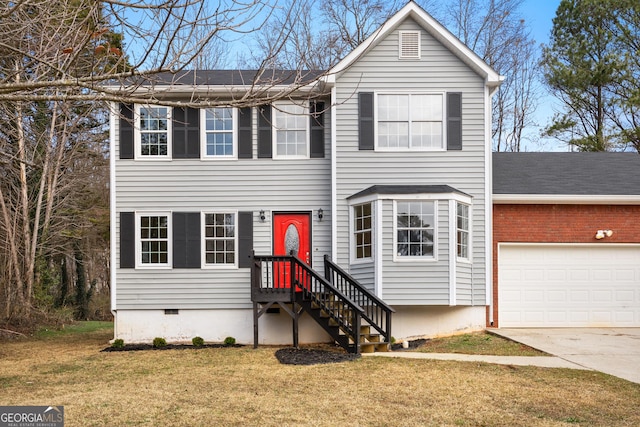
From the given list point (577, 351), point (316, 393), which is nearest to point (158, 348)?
point (316, 393)

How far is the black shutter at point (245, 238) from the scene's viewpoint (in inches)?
647

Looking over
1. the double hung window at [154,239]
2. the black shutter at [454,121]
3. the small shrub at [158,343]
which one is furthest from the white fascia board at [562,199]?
the small shrub at [158,343]

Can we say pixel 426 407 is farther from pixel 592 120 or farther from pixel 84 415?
pixel 592 120

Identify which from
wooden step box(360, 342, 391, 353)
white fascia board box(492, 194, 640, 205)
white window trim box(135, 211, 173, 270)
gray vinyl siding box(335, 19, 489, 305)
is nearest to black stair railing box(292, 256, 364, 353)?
wooden step box(360, 342, 391, 353)

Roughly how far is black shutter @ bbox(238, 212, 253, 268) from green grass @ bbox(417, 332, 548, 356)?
4.33m

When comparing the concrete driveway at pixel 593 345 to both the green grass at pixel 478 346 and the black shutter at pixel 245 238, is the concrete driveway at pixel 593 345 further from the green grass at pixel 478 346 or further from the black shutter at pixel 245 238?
the black shutter at pixel 245 238

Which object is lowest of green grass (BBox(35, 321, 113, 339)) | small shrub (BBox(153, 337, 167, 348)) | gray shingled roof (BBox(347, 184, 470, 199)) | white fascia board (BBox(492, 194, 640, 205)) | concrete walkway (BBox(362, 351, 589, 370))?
green grass (BBox(35, 321, 113, 339))

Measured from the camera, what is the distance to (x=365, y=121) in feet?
53.0

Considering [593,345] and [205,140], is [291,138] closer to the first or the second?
[205,140]

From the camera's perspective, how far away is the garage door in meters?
17.1

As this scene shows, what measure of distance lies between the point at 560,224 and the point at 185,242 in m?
8.54

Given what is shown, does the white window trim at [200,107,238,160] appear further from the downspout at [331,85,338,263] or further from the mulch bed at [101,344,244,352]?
the mulch bed at [101,344,244,352]

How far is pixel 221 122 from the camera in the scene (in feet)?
54.7

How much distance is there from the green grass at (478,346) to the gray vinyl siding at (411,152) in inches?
47.7
